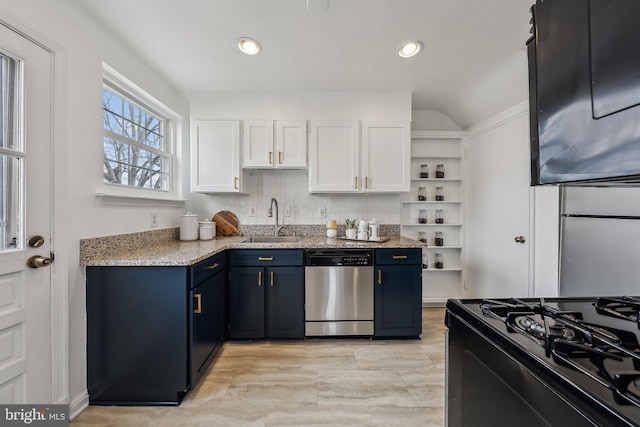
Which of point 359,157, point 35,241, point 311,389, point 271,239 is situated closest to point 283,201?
point 271,239

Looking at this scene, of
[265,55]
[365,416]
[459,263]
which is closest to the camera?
[365,416]

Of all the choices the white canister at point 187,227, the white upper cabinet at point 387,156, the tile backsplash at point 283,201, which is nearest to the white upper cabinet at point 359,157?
the white upper cabinet at point 387,156

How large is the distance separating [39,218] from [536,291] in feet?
11.3

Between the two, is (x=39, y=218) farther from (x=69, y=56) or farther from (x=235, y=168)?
(x=235, y=168)

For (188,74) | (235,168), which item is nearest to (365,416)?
(235,168)

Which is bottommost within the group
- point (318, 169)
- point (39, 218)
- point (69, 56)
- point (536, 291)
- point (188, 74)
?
point (536, 291)

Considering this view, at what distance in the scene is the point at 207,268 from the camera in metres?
1.93

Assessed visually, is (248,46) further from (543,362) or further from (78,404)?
(78,404)

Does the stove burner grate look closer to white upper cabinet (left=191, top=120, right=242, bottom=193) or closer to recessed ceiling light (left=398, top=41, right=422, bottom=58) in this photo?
recessed ceiling light (left=398, top=41, right=422, bottom=58)

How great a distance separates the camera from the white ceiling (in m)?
1.70

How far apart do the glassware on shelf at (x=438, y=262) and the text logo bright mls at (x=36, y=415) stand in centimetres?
333

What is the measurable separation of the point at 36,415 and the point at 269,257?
1558mm

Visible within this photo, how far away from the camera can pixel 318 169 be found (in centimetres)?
271

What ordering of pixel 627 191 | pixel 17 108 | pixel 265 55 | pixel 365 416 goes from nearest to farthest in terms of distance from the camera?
1. pixel 17 108
2. pixel 627 191
3. pixel 365 416
4. pixel 265 55
